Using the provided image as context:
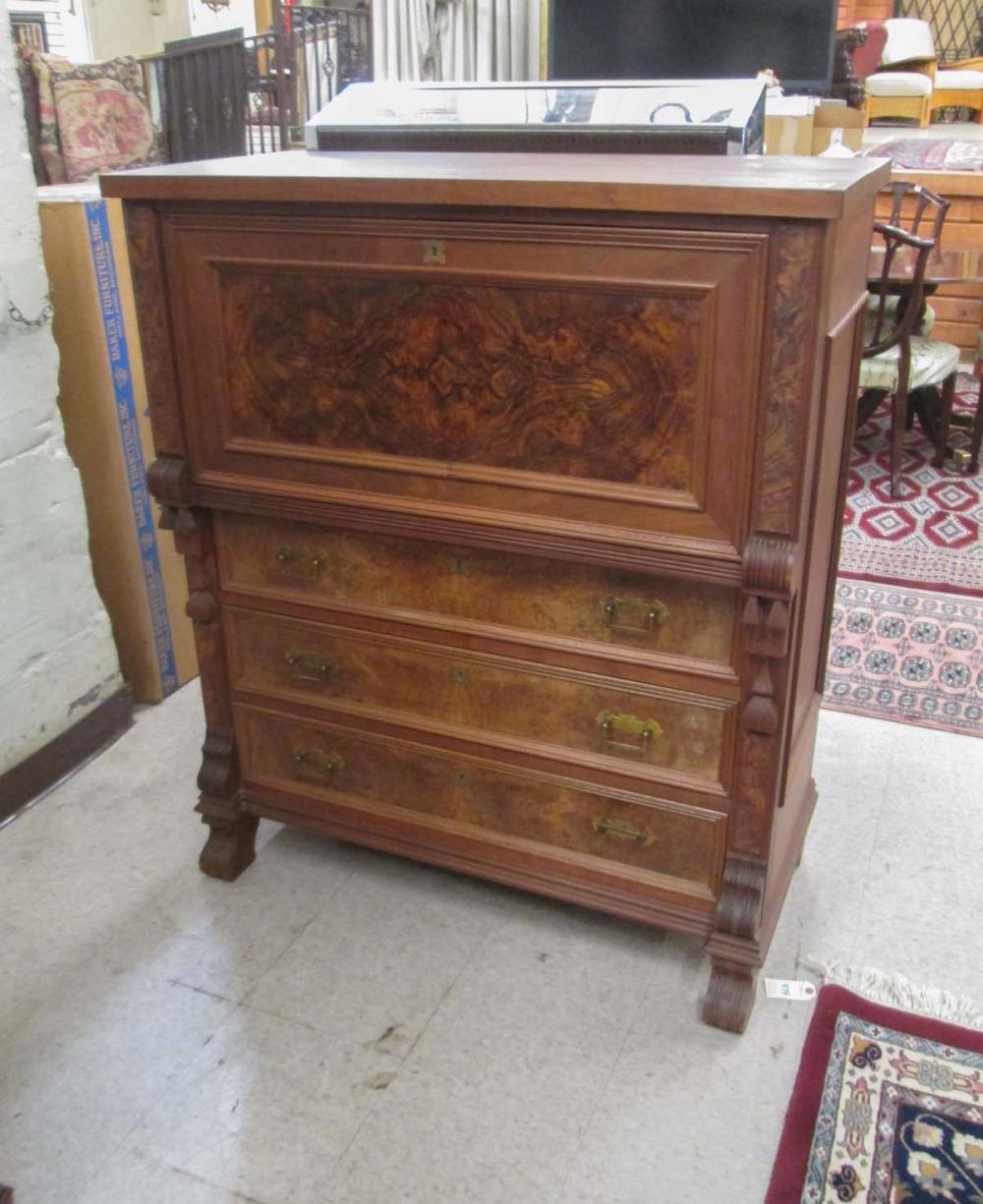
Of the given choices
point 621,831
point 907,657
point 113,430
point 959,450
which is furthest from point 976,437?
point 113,430

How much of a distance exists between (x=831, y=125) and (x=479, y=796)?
12.9ft

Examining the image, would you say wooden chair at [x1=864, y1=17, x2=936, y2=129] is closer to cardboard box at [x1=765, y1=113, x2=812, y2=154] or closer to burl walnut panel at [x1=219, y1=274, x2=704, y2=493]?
cardboard box at [x1=765, y1=113, x2=812, y2=154]

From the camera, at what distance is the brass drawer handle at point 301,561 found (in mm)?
1552

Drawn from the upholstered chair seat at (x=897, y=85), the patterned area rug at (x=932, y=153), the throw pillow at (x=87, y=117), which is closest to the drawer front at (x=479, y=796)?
the throw pillow at (x=87, y=117)

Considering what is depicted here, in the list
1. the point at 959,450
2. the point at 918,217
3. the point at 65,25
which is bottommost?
the point at 959,450

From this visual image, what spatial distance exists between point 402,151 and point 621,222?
745 mm

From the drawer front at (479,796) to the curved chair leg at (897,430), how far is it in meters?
2.19

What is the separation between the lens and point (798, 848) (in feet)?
5.82

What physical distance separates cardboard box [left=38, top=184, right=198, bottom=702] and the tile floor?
0.40 m

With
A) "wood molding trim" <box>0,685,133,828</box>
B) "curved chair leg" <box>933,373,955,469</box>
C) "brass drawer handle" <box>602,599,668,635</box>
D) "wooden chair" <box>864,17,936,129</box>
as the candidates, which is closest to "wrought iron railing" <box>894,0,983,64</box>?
"wooden chair" <box>864,17,936,129</box>

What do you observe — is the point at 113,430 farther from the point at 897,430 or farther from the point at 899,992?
the point at 897,430

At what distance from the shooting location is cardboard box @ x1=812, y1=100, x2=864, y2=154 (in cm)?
444

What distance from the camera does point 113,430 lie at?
6.96ft

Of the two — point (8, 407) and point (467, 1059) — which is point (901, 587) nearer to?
point (467, 1059)
